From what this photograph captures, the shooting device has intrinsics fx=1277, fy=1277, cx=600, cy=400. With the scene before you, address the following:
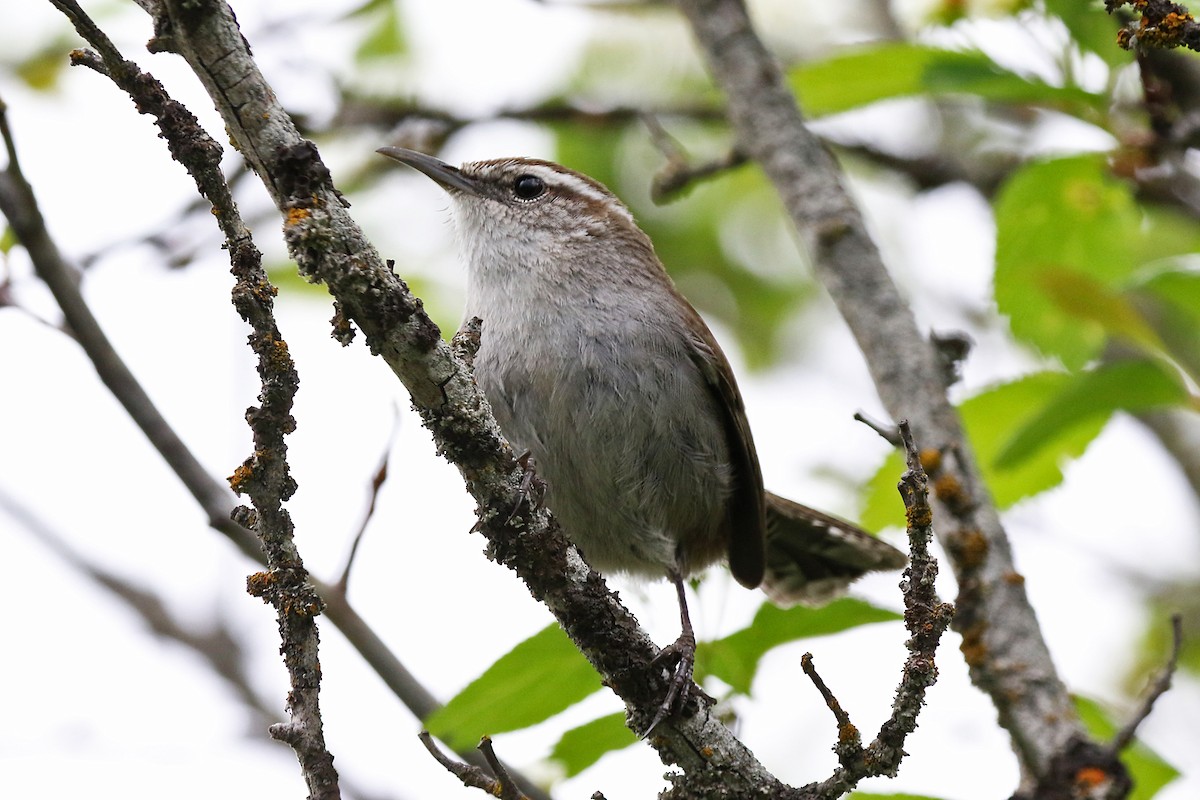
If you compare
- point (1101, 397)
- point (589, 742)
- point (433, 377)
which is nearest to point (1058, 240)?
point (1101, 397)

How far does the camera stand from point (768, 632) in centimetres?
381

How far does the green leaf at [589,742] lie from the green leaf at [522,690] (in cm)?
14

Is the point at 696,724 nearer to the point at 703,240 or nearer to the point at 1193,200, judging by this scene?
the point at 1193,200

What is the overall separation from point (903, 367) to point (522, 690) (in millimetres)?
1690

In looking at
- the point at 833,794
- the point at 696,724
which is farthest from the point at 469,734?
the point at 833,794

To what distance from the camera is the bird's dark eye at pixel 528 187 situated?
5.56m

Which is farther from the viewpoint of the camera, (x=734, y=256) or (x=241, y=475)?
(x=734, y=256)

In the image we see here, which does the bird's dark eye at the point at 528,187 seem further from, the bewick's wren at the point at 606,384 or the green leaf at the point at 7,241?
the green leaf at the point at 7,241

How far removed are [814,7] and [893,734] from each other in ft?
26.0

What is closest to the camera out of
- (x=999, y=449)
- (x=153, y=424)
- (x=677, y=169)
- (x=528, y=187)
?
(x=153, y=424)

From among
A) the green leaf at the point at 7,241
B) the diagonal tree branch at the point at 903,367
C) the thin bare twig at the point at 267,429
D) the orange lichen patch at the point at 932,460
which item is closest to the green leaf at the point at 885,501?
the diagonal tree branch at the point at 903,367

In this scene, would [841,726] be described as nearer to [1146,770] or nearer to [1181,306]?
[1146,770]

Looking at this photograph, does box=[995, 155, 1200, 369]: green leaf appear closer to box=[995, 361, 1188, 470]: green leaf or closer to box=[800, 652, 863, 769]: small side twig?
box=[995, 361, 1188, 470]: green leaf

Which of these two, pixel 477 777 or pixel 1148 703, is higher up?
pixel 477 777
